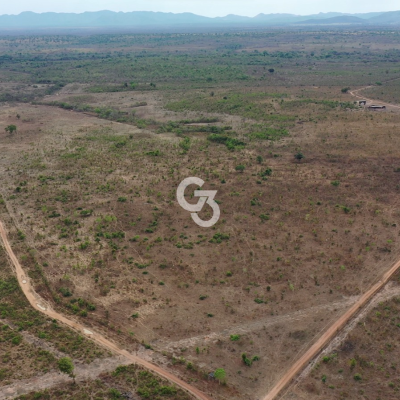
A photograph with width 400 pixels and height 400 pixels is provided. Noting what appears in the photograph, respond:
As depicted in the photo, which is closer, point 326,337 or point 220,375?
point 220,375

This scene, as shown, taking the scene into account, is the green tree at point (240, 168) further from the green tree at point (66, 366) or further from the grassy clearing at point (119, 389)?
the green tree at point (66, 366)

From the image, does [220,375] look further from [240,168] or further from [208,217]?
[240,168]

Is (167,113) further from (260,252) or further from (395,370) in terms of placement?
(395,370)

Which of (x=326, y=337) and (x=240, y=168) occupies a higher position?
(x=240, y=168)

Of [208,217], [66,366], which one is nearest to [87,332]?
[66,366]

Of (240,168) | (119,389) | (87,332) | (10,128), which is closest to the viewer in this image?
(119,389)

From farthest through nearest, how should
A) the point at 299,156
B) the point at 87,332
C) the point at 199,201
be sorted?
the point at 299,156, the point at 199,201, the point at 87,332

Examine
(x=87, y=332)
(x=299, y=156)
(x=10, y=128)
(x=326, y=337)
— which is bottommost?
(x=326, y=337)
